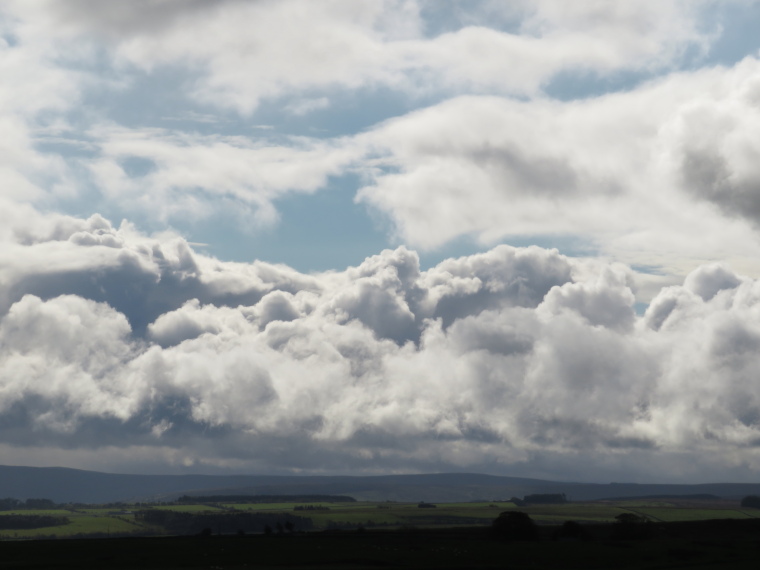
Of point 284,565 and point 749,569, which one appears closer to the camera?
point 749,569

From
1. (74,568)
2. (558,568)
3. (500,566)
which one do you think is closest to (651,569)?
(558,568)

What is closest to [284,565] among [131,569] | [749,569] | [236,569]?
[236,569]

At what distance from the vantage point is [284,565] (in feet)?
639

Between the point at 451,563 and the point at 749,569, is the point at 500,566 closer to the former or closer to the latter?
the point at 451,563

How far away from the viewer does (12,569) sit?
191125mm

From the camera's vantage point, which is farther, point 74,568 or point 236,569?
point 74,568

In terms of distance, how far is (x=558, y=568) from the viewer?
194000mm

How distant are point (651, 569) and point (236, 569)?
87.7m

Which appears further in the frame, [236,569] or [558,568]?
[558,568]

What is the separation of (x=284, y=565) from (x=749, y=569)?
96.5 metres

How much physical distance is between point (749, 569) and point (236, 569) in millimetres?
103978

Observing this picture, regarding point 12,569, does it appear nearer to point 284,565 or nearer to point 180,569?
point 180,569

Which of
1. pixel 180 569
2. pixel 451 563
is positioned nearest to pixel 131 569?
pixel 180 569

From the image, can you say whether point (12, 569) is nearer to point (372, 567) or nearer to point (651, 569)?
point (372, 567)
